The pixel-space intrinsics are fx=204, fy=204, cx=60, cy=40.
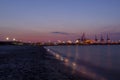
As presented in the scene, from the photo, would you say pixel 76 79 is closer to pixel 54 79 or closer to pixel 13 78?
pixel 54 79

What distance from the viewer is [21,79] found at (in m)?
14.7

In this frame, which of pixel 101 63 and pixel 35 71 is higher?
pixel 35 71

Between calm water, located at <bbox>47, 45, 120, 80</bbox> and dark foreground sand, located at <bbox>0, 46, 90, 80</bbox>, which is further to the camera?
calm water, located at <bbox>47, 45, 120, 80</bbox>

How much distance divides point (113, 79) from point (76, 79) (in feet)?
14.9

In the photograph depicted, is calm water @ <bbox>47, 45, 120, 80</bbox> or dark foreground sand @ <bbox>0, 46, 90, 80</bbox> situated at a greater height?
dark foreground sand @ <bbox>0, 46, 90, 80</bbox>

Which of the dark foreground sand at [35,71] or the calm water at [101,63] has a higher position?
the dark foreground sand at [35,71]

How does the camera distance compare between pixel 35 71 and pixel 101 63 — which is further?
pixel 101 63

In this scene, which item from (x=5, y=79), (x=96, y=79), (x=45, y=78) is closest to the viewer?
(x=5, y=79)

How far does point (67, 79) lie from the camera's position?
51.1 ft

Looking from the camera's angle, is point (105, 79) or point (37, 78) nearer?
point (37, 78)

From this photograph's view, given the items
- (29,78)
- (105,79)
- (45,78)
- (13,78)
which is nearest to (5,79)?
(13,78)

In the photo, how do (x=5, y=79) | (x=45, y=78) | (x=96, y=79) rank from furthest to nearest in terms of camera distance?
(x=96, y=79)
(x=45, y=78)
(x=5, y=79)

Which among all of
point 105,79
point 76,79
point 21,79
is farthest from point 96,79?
point 21,79

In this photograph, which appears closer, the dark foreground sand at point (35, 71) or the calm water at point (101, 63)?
the dark foreground sand at point (35, 71)
